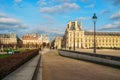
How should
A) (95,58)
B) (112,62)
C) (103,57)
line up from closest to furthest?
(112,62), (103,57), (95,58)

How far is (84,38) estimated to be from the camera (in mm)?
174750

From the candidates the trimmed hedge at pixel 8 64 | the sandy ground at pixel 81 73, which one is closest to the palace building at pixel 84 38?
the sandy ground at pixel 81 73

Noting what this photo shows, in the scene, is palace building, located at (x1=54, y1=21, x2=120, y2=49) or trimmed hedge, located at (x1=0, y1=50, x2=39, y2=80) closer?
trimmed hedge, located at (x1=0, y1=50, x2=39, y2=80)

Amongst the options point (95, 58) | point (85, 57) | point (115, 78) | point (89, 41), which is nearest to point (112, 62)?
point (95, 58)

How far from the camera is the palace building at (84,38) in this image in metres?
Answer: 167

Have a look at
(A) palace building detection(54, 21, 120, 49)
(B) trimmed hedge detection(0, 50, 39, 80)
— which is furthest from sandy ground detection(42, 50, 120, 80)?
(A) palace building detection(54, 21, 120, 49)

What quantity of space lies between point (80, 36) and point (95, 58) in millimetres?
144156

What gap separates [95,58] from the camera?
2811 cm

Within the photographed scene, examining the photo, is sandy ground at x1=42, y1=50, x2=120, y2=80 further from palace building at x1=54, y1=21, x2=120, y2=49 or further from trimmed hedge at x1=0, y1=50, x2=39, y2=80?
palace building at x1=54, y1=21, x2=120, y2=49

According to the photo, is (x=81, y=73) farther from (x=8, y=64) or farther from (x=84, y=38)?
(x=84, y=38)

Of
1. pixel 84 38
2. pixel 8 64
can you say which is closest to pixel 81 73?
pixel 8 64

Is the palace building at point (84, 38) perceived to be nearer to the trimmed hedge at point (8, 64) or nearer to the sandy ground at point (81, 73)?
the sandy ground at point (81, 73)

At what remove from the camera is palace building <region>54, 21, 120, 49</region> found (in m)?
167

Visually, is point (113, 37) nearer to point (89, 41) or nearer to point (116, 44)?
point (116, 44)
